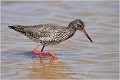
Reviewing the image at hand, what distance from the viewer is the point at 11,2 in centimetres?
1731

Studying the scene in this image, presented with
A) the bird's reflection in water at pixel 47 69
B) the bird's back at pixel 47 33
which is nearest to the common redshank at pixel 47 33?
the bird's back at pixel 47 33

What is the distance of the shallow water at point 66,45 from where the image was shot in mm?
10148

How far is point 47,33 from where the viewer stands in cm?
1141

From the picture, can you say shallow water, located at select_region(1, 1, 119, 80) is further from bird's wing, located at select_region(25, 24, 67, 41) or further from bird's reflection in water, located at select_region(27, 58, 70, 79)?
bird's wing, located at select_region(25, 24, 67, 41)

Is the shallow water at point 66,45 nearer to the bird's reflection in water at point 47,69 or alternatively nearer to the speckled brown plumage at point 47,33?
the bird's reflection in water at point 47,69

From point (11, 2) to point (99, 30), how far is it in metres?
4.59

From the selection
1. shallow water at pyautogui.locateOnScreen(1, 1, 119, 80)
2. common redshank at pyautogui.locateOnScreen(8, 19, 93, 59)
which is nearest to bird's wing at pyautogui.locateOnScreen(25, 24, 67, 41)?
common redshank at pyautogui.locateOnScreen(8, 19, 93, 59)

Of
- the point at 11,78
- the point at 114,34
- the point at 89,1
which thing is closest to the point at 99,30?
the point at 114,34

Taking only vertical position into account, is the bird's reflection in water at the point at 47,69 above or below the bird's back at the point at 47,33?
below

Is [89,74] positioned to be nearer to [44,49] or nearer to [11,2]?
[44,49]

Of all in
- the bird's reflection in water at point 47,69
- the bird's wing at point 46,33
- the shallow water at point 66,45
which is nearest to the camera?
the bird's reflection in water at point 47,69

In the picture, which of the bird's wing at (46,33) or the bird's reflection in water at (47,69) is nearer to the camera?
the bird's reflection in water at (47,69)

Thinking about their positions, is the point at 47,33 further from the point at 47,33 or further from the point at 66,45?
the point at 66,45

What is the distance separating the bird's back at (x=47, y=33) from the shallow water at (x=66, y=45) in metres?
0.47
